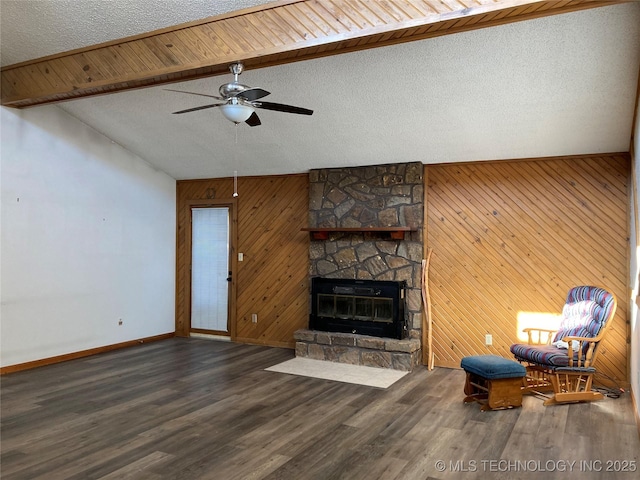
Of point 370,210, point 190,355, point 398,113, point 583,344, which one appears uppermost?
point 398,113

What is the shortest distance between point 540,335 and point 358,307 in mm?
2175

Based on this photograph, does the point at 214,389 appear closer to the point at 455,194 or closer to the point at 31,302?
the point at 31,302

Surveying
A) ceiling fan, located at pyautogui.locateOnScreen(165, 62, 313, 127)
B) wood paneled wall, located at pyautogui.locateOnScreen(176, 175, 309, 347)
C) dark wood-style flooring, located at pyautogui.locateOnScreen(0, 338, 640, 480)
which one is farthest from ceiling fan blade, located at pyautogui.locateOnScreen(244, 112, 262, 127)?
wood paneled wall, located at pyautogui.locateOnScreen(176, 175, 309, 347)

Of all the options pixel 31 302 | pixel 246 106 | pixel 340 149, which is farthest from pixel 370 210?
pixel 31 302

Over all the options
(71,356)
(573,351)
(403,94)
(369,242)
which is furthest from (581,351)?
(71,356)

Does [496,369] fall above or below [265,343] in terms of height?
above

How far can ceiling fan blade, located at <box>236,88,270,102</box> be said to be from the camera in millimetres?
3454

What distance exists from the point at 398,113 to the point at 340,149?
3.81ft

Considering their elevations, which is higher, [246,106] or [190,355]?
[246,106]

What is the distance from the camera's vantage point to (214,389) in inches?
197

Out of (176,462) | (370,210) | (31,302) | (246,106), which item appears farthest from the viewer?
(370,210)

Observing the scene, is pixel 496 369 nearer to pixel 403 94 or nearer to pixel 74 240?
pixel 403 94

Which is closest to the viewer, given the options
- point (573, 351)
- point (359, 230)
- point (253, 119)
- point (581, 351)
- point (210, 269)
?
point (253, 119)

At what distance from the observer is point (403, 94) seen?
15.6ft
